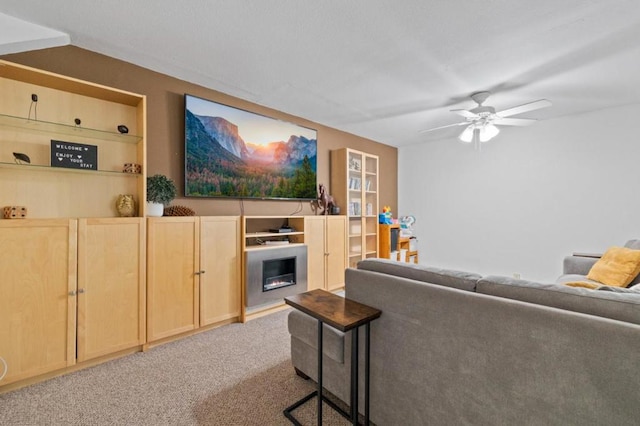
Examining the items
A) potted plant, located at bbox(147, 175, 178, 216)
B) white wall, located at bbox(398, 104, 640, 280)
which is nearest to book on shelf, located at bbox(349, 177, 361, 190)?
white wall, located at bbox(398, 104, 640, 280)

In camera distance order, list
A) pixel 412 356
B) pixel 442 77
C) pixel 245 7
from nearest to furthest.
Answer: pixel 412 356 < pixel 245 7 < pixel 442 77

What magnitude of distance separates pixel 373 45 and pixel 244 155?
1.90m

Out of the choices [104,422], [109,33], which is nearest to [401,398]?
[104,422]

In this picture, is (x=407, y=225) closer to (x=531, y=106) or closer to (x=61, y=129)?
(x=531, y=106)

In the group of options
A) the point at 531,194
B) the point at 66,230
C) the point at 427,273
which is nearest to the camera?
the point at 427,273

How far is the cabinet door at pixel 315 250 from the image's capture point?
3.79 meters

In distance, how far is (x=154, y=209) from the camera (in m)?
2.55

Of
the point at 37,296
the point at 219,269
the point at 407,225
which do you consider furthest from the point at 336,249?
the point at 37,296

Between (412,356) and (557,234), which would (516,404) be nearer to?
(412,356)

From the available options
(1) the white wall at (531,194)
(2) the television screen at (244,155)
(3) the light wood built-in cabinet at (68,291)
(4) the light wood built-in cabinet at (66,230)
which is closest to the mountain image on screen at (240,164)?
(2) the television screen at (244,155)

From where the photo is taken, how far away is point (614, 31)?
2.05 metres

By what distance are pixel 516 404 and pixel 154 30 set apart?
3167 mm

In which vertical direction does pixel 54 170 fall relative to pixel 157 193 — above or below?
above

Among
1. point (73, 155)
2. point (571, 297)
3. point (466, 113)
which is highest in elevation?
point (466, 113)
